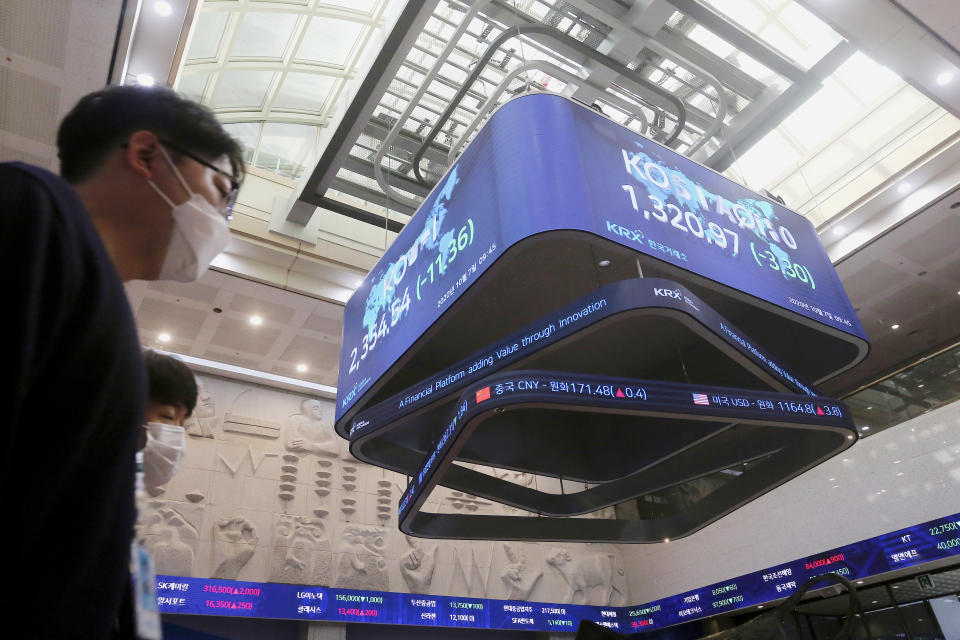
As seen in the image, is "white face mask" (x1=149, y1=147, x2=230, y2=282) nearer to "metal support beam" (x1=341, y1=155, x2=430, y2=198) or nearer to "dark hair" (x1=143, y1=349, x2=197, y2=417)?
"dark hair" (x1=143, y1=349, x2=197, y2=417)

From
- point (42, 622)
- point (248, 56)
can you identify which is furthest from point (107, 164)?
point (248, 56)

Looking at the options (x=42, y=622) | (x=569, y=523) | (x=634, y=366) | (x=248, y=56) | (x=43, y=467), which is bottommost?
(x=42, y=622)

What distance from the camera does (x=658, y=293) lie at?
12.2 ft

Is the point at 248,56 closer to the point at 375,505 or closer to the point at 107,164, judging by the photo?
the point at 375,505

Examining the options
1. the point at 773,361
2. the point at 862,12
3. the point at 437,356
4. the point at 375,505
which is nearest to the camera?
the point at 773,361

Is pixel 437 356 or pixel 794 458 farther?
pixel 437 356

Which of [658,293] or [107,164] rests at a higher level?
[658,293]

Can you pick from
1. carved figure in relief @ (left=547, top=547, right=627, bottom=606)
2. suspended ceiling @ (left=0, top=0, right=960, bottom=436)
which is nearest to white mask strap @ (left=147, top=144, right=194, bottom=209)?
suspended ceiling @ (left=0, top=0, right=960, bottom=436)

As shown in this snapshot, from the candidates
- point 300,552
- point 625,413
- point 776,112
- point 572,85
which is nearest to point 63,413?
point 625,413

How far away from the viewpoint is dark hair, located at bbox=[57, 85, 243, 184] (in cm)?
101

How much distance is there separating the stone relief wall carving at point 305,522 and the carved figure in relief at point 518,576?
0.02 m

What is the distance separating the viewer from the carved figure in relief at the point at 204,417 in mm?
12322

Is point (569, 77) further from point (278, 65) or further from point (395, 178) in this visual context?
point (278, 65)

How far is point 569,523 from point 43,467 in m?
5.64
